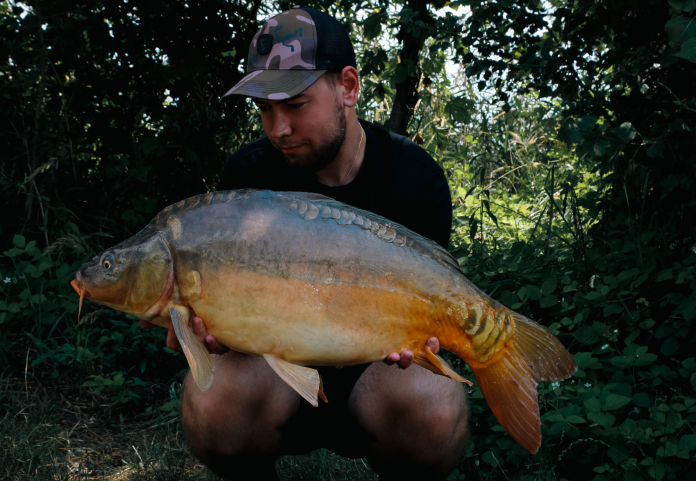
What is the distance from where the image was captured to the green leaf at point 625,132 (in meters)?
2.21

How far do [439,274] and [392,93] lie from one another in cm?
311

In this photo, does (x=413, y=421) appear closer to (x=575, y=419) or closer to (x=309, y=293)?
(x=575, y=419)

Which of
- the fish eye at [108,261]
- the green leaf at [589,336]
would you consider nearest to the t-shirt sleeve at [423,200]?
the green leaf at [589,336]

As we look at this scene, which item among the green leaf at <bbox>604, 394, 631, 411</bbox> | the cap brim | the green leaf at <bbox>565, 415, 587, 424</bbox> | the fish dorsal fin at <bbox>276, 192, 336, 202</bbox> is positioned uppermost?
the cap brim

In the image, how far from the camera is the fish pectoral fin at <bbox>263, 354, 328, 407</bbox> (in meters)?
1.22

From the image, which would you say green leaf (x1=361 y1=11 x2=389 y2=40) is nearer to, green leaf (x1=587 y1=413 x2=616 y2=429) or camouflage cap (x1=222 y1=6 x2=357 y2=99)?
camouflage cap (x1=222 y1=6 x2=357 y2=99)

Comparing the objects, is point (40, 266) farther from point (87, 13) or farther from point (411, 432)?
point (411, 432)

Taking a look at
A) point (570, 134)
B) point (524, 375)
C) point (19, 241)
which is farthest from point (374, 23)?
point (524, 375)

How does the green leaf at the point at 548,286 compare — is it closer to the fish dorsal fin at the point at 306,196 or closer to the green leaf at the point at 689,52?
the green leaf at the point at 689,52

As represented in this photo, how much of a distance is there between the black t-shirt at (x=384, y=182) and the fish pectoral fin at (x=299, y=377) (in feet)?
2.12

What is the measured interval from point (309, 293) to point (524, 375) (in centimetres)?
50

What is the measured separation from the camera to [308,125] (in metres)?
1.68

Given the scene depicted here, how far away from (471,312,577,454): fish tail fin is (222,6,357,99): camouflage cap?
0.84 meters

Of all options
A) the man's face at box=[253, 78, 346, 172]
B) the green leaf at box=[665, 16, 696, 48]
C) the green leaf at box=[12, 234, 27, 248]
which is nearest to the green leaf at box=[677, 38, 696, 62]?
the green leaf at box=[665, 16, 696, 48]
